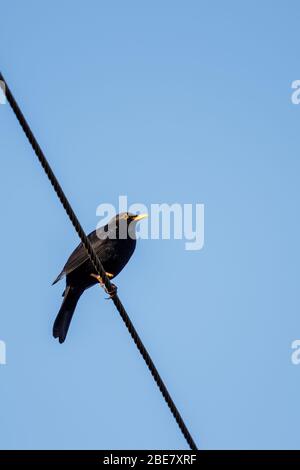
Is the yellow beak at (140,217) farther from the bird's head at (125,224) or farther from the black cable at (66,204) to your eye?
the black cable at (66,204)

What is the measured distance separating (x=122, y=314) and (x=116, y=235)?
296cm

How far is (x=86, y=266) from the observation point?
747 cm

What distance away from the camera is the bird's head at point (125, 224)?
7.96 meters

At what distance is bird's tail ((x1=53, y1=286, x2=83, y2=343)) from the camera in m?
7.60

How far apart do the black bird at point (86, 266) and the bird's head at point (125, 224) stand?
29mm

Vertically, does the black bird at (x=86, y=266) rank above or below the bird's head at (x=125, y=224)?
below

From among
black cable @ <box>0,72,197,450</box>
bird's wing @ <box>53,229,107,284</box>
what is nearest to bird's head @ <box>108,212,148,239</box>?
bird's wing @ <box>53,229,107,284</box>

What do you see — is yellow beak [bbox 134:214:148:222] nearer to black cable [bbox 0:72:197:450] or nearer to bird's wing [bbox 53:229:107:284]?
bird's wing [bbox 53:229:107:284]

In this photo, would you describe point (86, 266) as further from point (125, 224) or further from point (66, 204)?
point (66, 204)

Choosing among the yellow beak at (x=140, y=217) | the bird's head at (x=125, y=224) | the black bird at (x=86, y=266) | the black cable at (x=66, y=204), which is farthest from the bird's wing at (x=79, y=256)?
the black cable at (x=66, y=204)

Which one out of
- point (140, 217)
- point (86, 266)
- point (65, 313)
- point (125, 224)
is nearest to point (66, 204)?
point (86, 266)

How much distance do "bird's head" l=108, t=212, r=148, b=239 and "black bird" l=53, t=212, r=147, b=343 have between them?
29mm
